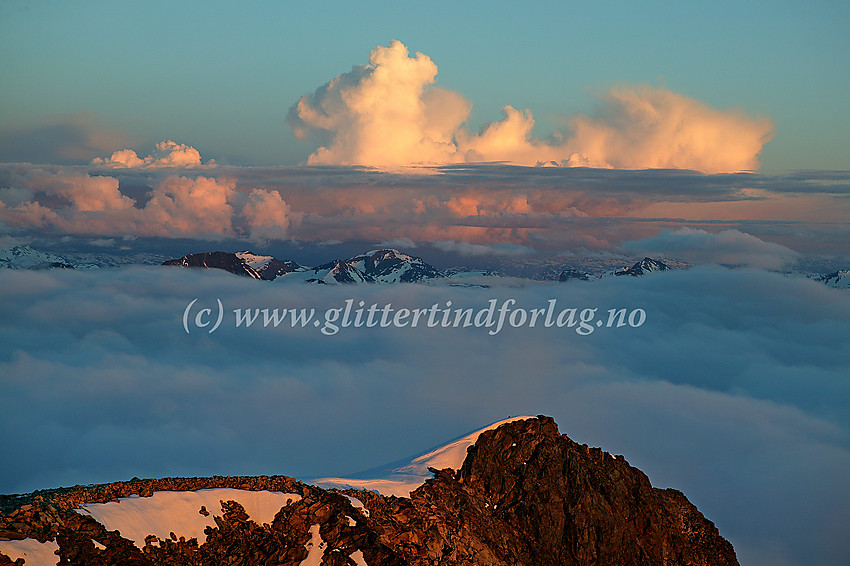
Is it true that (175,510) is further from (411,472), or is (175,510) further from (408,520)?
(411,472)

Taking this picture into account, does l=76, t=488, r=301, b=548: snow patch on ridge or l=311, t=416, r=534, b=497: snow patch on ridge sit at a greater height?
l=311, t=416, r=534, b=497: snow patch on ridge

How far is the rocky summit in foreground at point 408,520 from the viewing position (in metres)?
46.1

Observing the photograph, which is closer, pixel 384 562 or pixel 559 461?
pixel 384 562

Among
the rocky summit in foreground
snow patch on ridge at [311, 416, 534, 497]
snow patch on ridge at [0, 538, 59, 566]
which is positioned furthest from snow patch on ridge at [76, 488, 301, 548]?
snow patch on ridge at [311, 416, 534, 497]

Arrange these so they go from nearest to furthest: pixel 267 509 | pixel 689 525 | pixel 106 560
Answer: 1. pixel 106 560
2. pixel 267 509
3. pixel 689 525

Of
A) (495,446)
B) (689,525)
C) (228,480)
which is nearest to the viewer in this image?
(228,480)

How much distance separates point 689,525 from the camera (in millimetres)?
91438

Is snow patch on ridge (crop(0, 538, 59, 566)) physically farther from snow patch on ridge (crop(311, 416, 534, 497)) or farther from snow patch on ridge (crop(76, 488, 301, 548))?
snow patch on ridge (crop(311, 416, 534, 497))

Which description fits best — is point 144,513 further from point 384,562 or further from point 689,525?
point 689,525

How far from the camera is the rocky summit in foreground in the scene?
1814 inches

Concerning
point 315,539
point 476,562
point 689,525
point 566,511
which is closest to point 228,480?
point 315,539

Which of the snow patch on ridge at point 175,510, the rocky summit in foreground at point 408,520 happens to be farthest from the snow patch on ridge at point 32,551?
the snow patch on ridge at point 175,510

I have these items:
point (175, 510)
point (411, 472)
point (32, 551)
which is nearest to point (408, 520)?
point (411, 472)

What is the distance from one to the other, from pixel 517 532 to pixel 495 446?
10116 millimetres
